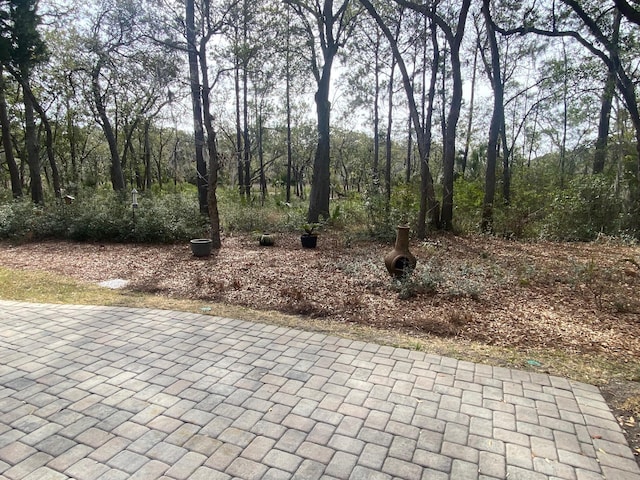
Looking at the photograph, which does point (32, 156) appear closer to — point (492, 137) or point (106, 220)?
point (106, 220)

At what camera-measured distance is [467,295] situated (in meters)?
4.87

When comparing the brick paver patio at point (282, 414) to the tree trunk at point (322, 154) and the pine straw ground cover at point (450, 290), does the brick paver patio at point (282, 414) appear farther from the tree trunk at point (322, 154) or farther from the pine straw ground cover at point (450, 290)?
the tree trunk at point (322, 154)

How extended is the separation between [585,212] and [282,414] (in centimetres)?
1045

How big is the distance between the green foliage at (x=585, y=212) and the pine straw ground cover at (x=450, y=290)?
1154 millimetres

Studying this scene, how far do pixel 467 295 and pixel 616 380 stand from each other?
203cm

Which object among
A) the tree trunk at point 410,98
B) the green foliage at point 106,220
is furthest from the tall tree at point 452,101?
the green foliage at point 106,220

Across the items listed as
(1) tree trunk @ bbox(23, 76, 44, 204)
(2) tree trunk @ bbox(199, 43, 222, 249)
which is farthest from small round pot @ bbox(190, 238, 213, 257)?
(1) tree trunk @ bbox(23, 76, 44, 204)

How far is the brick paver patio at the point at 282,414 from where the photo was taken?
1.98 metres

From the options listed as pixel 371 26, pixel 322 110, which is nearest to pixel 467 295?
pixel 322 110

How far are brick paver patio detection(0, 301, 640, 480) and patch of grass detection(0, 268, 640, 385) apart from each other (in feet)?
0.68

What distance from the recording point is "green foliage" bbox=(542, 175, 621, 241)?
944cm

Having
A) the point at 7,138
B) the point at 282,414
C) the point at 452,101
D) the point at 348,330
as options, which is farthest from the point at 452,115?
the point at 7,138

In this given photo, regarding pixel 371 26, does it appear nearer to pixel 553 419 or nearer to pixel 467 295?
pixel 467 295

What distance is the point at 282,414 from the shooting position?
2428mm
